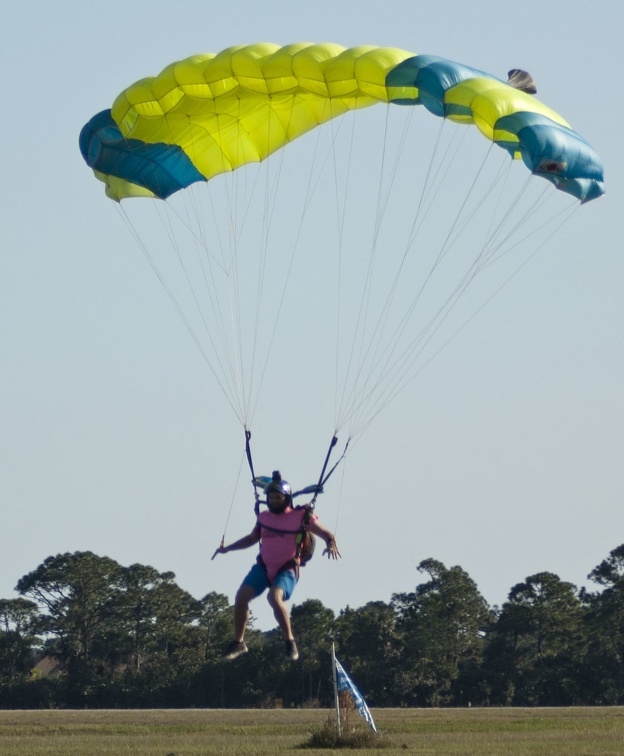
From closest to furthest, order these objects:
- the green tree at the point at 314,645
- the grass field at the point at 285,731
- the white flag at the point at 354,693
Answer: the grass field at the point at 285,731 → the white flag at the point at 354,693 → the green tree at the point at 314,645

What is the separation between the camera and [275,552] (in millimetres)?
19516

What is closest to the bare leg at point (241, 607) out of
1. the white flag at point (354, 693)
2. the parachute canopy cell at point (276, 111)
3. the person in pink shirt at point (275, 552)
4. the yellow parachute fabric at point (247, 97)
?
the person in pink shirt at point (275, 552)

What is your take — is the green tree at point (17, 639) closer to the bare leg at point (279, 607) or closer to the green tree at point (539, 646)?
the green tree at point (539, 646)

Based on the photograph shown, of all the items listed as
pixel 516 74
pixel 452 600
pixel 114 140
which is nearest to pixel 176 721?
pixel 114 140

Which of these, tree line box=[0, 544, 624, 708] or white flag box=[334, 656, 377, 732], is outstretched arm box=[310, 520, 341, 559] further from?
tree line box=[0, 544, 624, 708]

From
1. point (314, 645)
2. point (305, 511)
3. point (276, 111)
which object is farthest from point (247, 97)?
point (314, 645)

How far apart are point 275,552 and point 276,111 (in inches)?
302

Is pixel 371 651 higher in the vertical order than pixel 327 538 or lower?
higher

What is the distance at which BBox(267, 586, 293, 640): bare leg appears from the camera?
19.3 meters

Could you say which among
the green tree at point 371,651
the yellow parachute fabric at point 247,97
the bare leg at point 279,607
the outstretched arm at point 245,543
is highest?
the yellow parachute fabric at point 247,97

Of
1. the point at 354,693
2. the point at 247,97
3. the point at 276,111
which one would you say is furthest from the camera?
the point at 354,693

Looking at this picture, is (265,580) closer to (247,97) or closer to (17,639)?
(247,97)

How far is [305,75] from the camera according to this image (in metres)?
22.4

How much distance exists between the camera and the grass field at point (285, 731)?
25531mm
